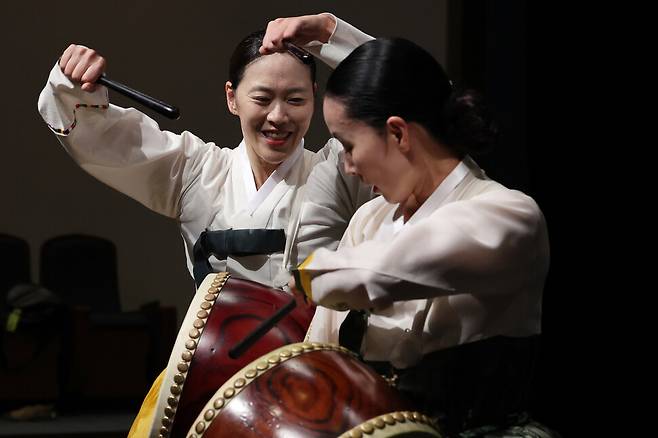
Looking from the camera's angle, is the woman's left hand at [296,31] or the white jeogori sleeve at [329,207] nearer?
the woman's left hand at [296,31]

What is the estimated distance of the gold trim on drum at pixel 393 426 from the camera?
130cm

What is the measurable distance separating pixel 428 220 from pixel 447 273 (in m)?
0.08

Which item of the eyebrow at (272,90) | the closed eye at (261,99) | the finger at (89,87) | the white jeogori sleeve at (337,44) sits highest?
the white jeogori sleeve at (337,44)

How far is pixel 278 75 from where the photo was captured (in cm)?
229

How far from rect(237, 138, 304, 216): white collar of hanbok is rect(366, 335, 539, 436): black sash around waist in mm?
907

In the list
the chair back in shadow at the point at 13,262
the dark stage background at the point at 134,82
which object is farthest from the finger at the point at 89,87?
the chair back in shadow at the point at 13,262

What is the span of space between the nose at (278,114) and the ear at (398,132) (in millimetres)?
766

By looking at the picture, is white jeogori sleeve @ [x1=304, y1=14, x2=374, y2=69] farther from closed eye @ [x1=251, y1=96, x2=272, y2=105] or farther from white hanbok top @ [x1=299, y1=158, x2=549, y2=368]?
white hanbok top @ [x1=299, y1=158, x2=549, y2=368]

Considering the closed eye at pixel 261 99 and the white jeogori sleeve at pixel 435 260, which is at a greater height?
the closed eye at pixel 261 99

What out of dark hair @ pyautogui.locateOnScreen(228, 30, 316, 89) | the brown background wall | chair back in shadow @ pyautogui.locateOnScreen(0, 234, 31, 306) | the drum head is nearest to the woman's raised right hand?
dark hair @ pyautogui.locateOnScreen(228, 30, 316, 89)

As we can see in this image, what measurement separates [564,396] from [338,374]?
160 centimetres

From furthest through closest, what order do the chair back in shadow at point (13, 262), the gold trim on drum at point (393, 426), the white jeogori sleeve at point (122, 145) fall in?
the chair back in shadow at point (13, 262) < the white jeogori sleeve at point (122, 145) < the gold trim on drum at point (393, 426)

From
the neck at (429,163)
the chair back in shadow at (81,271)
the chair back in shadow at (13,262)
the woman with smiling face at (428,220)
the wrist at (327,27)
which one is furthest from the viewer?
the chair back in shadow at (81,271)

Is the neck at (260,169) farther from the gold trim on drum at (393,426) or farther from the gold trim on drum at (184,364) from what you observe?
the gold trim on drum at (393,426)
